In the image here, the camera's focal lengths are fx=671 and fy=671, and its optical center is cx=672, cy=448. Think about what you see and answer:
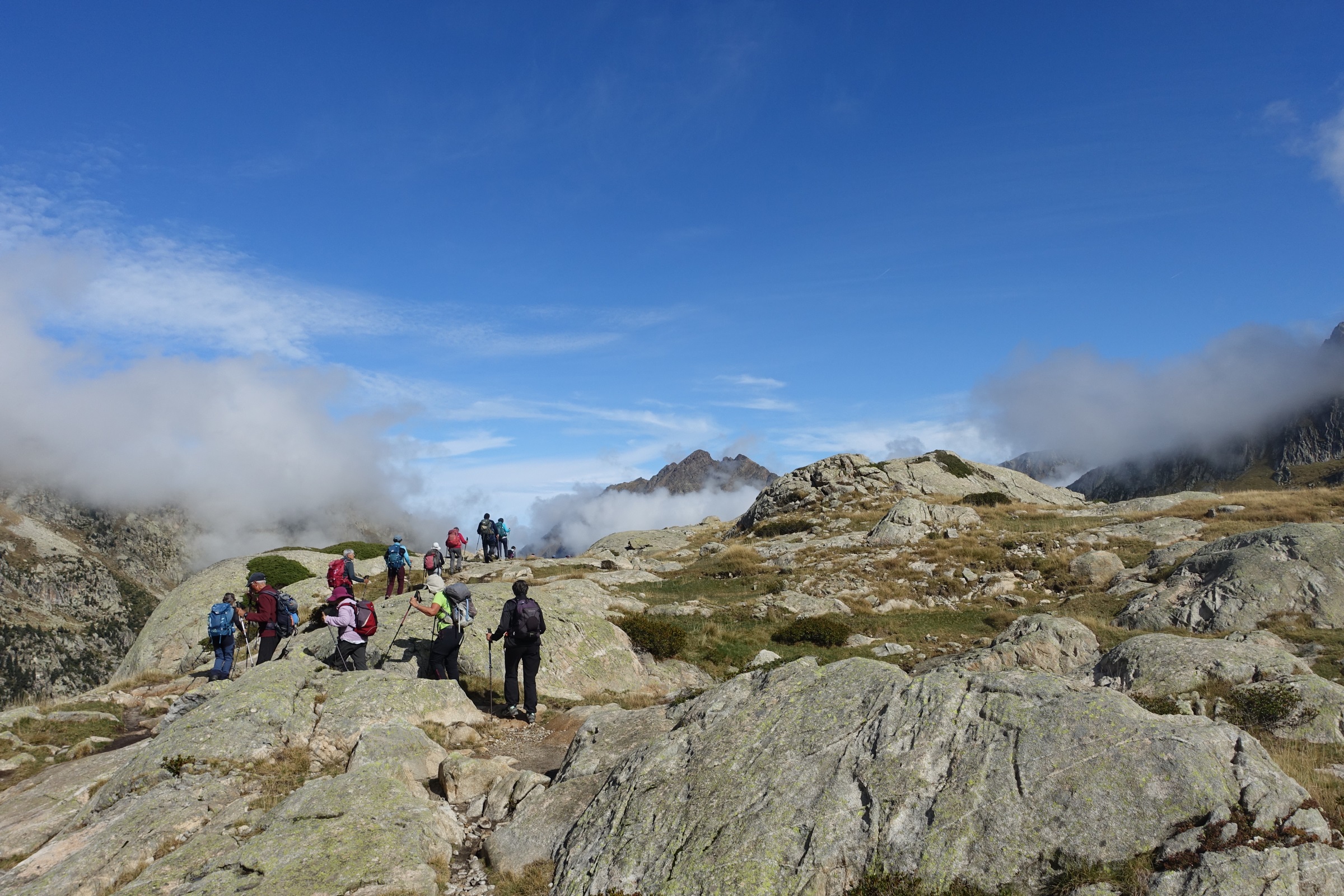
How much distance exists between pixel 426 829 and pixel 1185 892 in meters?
10.6

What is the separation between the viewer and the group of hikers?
58.6ft

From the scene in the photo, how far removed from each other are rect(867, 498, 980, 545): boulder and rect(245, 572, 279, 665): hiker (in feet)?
124

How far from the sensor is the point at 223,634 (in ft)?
70.9

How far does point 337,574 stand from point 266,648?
3.57 metres

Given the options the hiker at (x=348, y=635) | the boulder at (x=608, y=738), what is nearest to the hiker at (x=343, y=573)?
the hiker at (x=348, y=635)

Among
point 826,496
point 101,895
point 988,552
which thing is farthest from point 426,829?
point 826,496

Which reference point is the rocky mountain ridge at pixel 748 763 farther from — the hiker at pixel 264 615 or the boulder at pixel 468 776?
the hiker at pixel 264 615

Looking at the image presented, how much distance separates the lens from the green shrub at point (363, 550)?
50562mm

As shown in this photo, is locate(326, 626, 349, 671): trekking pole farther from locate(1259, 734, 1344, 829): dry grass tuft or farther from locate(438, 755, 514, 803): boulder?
locate(1259, 734, 1344, 829): dry grass tuft

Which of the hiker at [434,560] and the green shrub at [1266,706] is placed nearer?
the green shrub at [1266,706]

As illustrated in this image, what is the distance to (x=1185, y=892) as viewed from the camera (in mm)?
6320

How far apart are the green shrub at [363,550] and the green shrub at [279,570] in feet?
25.1

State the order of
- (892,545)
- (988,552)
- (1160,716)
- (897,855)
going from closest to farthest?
1. (897,855)
2. (1160,716)
3. (988,552)
4. (892,545)

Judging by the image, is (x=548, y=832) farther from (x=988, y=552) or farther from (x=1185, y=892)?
(x=988, y=552)
